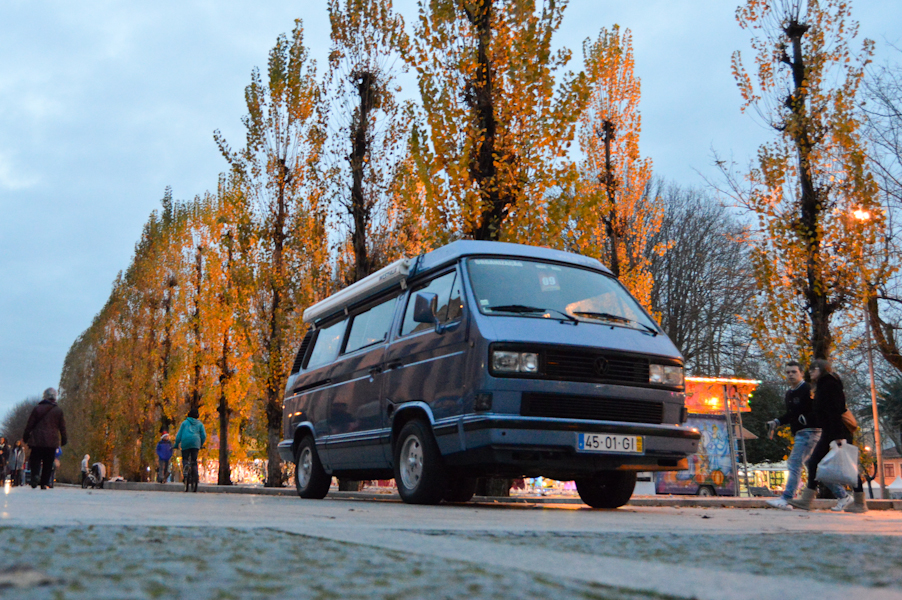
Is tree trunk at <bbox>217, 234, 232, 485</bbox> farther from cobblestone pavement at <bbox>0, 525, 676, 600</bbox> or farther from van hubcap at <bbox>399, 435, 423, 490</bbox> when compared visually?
cobblestone pavement at <bbox>0, 525, 676, 600</bbox>

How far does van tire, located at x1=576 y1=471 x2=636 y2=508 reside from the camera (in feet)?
29.7

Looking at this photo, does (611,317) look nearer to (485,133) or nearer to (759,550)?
(759,550)

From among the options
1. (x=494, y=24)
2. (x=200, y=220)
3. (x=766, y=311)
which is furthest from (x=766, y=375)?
(x=494, y=24)

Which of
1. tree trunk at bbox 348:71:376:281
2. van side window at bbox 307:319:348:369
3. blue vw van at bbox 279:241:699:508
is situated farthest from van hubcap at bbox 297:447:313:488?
tree trunk at bbox 348:71:376:281

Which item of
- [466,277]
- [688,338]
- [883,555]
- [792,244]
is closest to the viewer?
[883,555]

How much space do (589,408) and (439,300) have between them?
182 cm

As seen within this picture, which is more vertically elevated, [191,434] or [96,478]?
[191,434]

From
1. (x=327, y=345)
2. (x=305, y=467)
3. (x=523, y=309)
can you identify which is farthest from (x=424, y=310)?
(x=305, y=467)

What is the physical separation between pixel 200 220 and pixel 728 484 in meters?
25.0

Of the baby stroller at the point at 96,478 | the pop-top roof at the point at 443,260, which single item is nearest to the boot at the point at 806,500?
the pop-top roof at the point at 443,260

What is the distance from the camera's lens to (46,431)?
16.1 metres

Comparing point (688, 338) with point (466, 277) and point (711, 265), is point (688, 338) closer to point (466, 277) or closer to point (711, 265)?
point (711, 265)

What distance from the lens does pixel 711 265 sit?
38.7 meters

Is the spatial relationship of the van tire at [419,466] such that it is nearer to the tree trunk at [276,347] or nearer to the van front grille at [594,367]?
the van front grille at [594,367]
